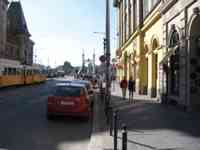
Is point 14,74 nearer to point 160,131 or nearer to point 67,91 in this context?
point 67,91

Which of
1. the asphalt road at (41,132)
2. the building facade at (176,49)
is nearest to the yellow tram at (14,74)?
the building facade at (176,49)

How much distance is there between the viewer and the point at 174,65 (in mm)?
21062

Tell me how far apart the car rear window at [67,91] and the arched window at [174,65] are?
643 cm

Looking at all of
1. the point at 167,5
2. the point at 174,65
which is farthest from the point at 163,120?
the point at 167,5

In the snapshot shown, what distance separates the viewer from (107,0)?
2331 centimetres

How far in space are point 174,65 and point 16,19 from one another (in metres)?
80.0

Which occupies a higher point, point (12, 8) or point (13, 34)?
point (12, 8)

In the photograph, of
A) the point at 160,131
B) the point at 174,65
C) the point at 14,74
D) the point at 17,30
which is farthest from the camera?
the point at 17,30

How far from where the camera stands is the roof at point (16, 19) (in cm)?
9550

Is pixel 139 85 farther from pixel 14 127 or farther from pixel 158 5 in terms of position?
pixel 14 127

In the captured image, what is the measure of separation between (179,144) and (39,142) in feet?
11.9

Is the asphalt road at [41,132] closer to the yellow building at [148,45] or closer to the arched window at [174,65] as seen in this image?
the arched window at [174,65]

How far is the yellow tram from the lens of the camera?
135 feet

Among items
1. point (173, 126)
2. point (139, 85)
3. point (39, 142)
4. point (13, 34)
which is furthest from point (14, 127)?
point (13, 34)
